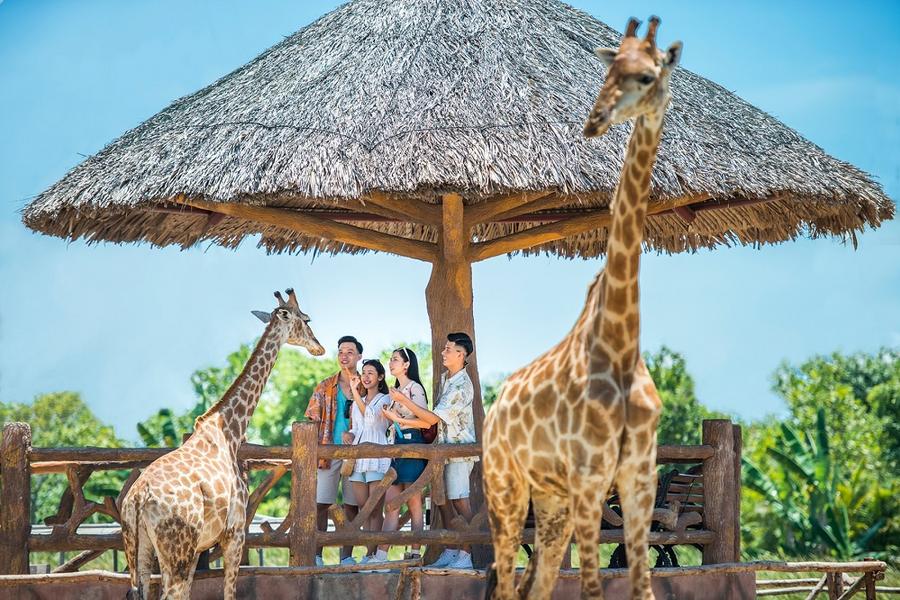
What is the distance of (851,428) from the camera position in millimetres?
29594

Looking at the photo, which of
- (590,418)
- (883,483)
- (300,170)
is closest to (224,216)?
(300,170)

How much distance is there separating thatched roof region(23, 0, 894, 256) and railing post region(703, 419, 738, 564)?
183cm

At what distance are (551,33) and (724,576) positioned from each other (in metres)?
4.72

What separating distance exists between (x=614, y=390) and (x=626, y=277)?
0.48 m

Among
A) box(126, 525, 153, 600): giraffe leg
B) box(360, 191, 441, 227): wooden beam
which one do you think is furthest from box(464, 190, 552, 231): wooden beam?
box(126, 525, 153, 600): giraffe leg

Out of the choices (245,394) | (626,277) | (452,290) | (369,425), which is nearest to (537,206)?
(452,290)

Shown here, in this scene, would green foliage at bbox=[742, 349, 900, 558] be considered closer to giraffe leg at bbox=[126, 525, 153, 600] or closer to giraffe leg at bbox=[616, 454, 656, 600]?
giraffe leg at bbox=[126, 525, 153, 600]

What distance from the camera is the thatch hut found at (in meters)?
8.60

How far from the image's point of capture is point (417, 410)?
807cm

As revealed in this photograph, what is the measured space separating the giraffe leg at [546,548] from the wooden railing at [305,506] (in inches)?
70.3

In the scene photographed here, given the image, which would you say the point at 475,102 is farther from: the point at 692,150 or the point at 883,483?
the point at 883,483

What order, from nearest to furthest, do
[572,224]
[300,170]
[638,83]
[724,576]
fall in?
[638,83]
[724,576]
[300,170]
[572,224]

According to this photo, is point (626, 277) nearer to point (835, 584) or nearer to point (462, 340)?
point (462, 340)

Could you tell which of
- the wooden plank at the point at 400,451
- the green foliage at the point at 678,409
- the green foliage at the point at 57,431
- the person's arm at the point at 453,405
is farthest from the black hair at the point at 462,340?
the green foliage at the point at 678,409
